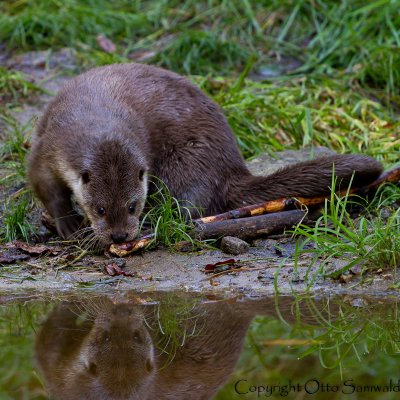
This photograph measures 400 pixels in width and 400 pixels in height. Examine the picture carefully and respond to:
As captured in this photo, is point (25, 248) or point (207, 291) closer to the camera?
point (207, 291)

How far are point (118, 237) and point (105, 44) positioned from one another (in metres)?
3.40

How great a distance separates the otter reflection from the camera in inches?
122

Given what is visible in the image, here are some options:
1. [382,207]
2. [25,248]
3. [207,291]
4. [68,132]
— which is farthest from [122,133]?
[382,207]

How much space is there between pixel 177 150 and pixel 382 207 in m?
1.22

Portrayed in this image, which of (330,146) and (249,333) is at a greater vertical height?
(249,333)

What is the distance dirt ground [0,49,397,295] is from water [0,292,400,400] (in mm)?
203

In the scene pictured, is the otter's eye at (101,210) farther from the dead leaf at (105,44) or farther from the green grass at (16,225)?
the dead leaf at (105,44)

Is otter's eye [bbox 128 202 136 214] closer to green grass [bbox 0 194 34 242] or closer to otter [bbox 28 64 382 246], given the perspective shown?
otter [bbox 28 64 382 246]

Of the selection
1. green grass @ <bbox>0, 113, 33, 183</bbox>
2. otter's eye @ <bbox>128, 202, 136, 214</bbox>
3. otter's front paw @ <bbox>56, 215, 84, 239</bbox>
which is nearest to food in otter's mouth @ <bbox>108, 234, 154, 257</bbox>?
otter's eye @ <bbox>128, 202, 136, 214</bbox>

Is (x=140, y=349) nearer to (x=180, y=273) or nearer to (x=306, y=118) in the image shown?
(x=180, y=273)

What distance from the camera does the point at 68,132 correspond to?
5.09 metres

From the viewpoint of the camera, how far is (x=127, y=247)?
4.94 metres

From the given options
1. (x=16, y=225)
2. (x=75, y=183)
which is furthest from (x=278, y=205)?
(x=16, y=225)

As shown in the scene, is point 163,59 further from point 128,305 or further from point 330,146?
point 128,305
